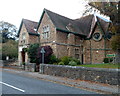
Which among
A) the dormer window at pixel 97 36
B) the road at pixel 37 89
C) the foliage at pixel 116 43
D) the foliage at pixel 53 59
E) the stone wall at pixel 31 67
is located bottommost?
the road at pixel 37 89

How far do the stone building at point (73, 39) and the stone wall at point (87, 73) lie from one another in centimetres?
716

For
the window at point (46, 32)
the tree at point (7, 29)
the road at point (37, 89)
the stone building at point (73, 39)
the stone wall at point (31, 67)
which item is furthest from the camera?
the tree at point (7, 29)

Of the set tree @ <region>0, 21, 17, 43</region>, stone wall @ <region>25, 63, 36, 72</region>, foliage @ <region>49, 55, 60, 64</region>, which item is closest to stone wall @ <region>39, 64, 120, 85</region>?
stone wall @ <region>25, 63, 36, 72</region>

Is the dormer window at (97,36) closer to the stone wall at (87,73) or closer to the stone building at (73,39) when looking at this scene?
the stone building at (73,39)

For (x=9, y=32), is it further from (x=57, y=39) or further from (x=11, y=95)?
(x=11, y=95)

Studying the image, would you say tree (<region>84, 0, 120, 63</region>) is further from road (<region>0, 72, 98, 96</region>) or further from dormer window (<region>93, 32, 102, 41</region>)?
dormer window (<region>93, 32, 102, 41</region>)

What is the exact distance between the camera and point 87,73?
39.0 ft

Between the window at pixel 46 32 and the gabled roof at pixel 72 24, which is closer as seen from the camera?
the gabled roof at pixel 72 24

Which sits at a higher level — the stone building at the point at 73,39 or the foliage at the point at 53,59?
the stone building at the point at 73,39

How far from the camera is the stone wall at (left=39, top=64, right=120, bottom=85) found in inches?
399

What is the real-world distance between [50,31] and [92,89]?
53.2ft

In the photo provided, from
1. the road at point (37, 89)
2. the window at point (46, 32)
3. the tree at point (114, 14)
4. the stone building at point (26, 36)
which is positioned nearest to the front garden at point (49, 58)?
the window at point (46, 32)

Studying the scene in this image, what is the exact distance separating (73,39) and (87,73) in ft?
44.1

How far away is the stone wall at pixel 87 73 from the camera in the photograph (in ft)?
33.3
